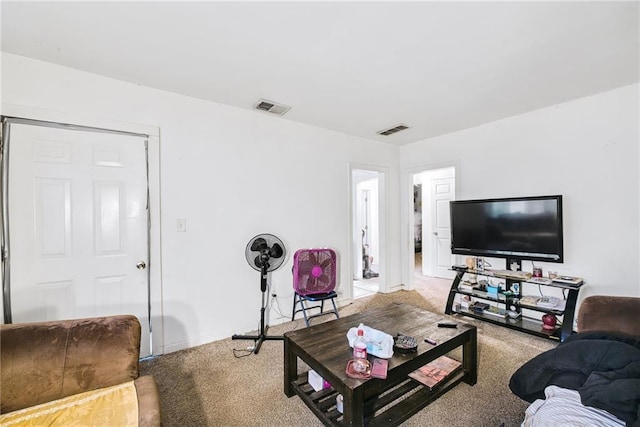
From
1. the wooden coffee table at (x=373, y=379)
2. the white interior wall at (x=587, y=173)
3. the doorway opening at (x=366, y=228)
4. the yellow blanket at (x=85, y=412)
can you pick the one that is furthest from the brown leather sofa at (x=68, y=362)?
the doorway opening at (x=366, y=228)

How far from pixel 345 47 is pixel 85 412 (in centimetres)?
243

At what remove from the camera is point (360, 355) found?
59.0 inches

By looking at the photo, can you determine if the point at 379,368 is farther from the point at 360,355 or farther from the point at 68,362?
the point at 68,362

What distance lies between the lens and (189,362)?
90.4 inches

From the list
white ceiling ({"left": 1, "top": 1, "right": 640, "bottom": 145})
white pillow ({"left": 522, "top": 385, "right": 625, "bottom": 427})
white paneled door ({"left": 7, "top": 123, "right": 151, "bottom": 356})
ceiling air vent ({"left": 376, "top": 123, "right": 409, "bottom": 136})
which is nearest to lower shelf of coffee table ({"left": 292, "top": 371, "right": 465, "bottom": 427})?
white pillow ({"left": 522, "top": 385, "right": 625, "bottom": 427})

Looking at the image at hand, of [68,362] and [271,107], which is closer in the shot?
[68,362]

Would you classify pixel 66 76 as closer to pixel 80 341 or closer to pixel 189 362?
pixel 80 341

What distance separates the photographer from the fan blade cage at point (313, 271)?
112 inches

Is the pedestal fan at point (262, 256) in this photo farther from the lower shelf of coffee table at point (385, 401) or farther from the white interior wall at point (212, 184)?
the lower shelf of coffee table at point (385, 401)

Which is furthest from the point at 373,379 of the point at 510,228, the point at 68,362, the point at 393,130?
the point at 393,130

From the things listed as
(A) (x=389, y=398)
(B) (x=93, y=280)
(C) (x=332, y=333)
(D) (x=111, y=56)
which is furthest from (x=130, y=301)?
(A) (x=389, y=398)

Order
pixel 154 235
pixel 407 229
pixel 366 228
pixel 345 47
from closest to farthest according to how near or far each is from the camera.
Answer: pixel 345 47 → pixel 154 235 → pixel 407 229 → pixel 366 228

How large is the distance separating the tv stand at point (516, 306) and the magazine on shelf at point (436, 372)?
118 centimetres

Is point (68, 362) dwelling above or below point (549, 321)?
above
